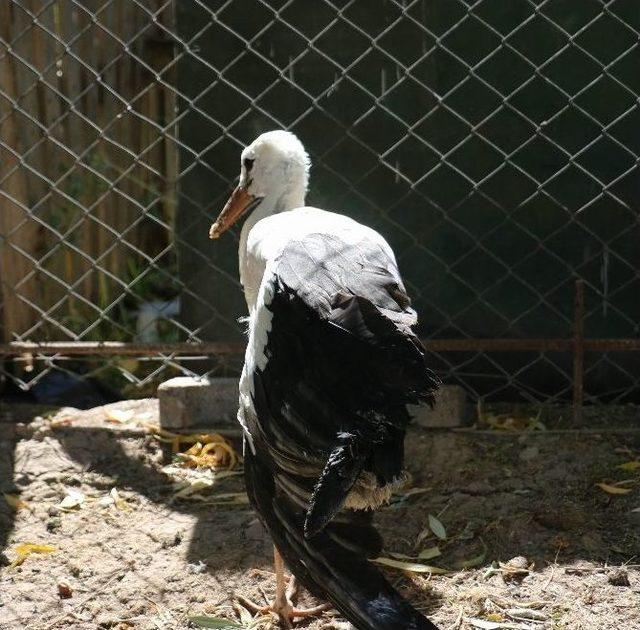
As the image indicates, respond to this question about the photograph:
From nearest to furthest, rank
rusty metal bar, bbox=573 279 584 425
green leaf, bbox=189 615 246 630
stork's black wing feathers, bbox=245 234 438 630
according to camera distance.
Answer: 1. stork's black wing feathers, bbox=245 234 438 630
2. green leaf, bbox=189 615 246 630
3. rusty metal bar, bbox=573 279 584 425

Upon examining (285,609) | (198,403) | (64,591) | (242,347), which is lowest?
(64,591)

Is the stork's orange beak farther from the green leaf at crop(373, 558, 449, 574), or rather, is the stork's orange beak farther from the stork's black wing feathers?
the green leaf at crop(373, 558, 449, 574)

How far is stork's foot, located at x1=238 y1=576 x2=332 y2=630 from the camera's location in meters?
3.06

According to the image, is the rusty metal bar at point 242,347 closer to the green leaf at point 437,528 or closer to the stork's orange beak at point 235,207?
the stork's orange beak at point 235,207

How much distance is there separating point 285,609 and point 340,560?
0.52m

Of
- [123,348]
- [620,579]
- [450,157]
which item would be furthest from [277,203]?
[620,579]

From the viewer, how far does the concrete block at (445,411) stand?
3.93 meters

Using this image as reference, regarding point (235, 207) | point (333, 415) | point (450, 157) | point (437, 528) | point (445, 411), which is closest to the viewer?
point (333, 415)

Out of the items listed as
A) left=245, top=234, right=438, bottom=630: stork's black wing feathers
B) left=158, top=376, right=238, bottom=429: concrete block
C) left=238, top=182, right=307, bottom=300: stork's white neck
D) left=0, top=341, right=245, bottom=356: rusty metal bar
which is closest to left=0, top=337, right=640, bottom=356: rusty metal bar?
left=0, top=341, right=245, bottom=356: rusty metal bar

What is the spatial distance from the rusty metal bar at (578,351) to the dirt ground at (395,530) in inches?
4.2

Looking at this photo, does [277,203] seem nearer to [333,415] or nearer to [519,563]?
[333,415]

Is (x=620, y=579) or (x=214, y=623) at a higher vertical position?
(x=620, y=579)

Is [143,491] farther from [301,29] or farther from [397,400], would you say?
[301,29]

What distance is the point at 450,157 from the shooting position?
13.3 feet
